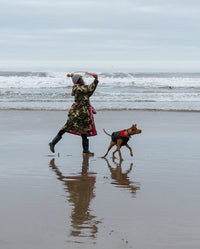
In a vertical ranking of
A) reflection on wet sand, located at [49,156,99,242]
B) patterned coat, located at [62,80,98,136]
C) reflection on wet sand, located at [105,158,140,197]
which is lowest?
reflection on wet sand, located at [49,156,99,242]

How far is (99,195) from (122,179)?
1.09m

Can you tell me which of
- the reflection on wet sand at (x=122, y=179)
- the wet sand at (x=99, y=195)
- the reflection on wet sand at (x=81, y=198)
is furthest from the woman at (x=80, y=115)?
the reflection on wet sand at (x=122, y=179)

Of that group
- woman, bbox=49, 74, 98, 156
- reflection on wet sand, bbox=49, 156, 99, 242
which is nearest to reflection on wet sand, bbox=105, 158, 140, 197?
reflection on wet sand, bbox=49, 156, 99, 242

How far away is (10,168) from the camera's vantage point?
7199mm

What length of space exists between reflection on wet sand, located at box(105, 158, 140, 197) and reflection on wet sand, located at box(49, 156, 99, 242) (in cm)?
29

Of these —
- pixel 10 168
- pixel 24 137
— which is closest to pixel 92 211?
pixel 10 168

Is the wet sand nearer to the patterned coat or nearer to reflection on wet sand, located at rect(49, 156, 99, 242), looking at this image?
reflection on wet sand, located at rect(49, 156, 99, 242)

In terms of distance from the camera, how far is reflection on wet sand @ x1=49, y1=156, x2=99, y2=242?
13.6ft

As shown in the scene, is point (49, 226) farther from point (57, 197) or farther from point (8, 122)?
point (8, 122)

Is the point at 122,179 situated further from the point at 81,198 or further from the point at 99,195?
the point at 81,198

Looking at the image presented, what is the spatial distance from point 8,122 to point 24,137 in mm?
3381

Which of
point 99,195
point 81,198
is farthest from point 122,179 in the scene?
point 81,198

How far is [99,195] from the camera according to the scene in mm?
5453

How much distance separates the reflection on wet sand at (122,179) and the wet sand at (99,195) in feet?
0.04
